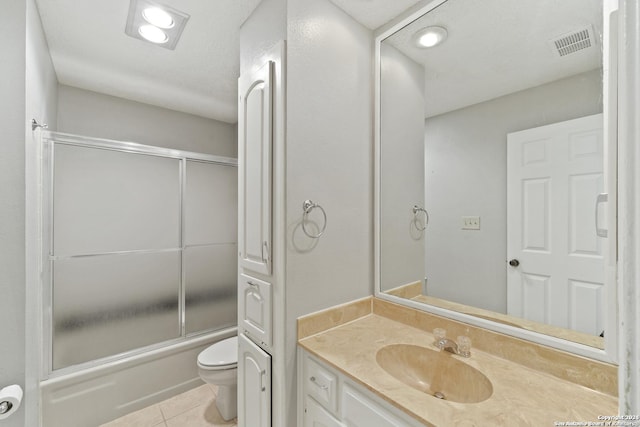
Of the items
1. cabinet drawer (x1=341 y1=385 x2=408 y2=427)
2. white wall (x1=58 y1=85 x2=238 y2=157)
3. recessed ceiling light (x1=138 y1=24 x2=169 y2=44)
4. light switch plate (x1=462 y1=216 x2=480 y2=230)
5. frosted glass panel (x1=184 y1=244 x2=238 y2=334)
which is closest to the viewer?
cabinet drawer (x1=341 y1=385 x2=408 y2=427)

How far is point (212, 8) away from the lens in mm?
1407

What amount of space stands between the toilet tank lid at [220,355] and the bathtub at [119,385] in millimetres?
380

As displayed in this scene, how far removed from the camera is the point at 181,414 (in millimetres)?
1995

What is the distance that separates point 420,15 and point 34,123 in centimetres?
199

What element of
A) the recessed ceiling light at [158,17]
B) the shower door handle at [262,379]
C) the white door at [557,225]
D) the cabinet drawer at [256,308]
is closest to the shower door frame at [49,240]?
the recessed ceiling light at [158,17]

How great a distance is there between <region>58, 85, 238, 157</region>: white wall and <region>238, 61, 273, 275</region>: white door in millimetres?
1632

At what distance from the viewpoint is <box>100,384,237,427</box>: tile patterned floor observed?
190 cm

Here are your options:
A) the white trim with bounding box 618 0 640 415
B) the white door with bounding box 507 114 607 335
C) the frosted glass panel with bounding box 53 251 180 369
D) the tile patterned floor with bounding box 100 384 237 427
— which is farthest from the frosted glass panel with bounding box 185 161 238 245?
the white trim with bounding box 618 0 640 415

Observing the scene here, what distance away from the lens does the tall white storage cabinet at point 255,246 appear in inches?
48.9

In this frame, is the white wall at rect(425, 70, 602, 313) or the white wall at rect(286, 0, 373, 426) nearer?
A: the white wall at rect(425, 70, 602, 313)

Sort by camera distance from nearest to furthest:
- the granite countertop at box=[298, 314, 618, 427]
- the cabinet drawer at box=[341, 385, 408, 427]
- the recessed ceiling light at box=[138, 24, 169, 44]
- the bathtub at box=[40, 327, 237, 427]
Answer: the granite countertop at box=[298, 314, 618, 427] < the cabinet drawer at box=[341, 385, 408, 427] < the recessed ceiling light at box=[138, 24, 169, 44] < the bathtub at box=[40, 327, 237, 427]

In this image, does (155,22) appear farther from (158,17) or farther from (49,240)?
(49,240)

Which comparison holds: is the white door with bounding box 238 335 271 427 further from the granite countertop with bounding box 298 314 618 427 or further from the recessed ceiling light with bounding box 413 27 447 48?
the recessed ceiling light with bounding box 413 27 447 48

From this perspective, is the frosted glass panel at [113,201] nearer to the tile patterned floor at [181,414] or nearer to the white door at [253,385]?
the tile patterned floor at [181,414]
